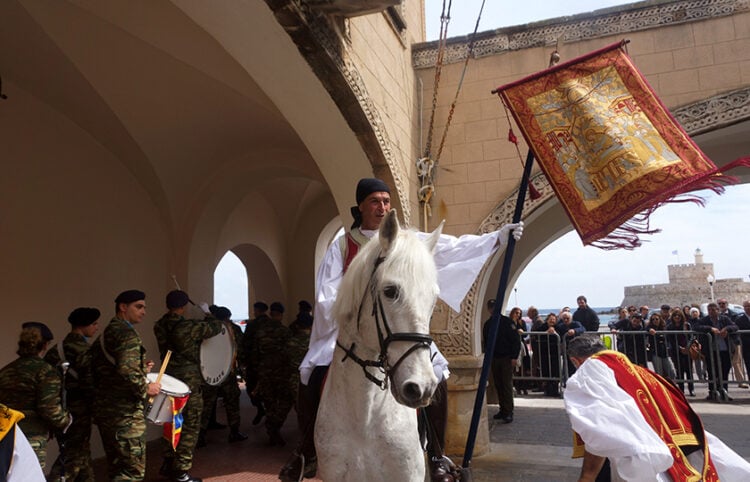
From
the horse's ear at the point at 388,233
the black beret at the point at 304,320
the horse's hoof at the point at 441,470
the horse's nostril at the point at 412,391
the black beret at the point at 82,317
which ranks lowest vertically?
the horse's hoof at the point at 441,470

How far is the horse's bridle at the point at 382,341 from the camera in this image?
192 centimetres

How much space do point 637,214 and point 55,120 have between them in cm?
586

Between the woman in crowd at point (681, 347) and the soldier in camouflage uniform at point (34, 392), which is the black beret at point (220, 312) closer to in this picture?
the soldier in camouflage uniform at point (34, 392)

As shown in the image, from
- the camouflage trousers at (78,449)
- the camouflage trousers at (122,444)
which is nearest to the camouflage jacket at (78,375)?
the camouflage trousers at (78,449)

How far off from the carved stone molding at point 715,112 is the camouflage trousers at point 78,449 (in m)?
6.46

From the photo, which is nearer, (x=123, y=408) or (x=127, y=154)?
(x=123, y=408)

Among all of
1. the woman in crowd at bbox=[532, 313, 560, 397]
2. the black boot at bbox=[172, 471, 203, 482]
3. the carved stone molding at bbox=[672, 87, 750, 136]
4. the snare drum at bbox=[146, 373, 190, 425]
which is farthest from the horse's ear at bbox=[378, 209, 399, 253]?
the woman in crowd at bbox=[532, 313, 560, 397]

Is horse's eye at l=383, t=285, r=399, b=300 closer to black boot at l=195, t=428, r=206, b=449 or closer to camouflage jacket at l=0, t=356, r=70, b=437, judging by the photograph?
camouflage jacket at l=0, t=356, r=70, b=437

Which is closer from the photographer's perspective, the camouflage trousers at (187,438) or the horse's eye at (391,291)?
the horse's eye at (391,291)

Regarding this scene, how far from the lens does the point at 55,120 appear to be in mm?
5922

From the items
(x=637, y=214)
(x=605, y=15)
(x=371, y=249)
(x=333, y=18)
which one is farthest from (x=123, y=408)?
(x=605, y=15)

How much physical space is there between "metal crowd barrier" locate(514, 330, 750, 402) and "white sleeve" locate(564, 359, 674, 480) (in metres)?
6.84

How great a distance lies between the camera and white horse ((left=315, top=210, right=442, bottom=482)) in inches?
77.9

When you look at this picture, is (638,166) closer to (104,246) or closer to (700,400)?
(104,246)
